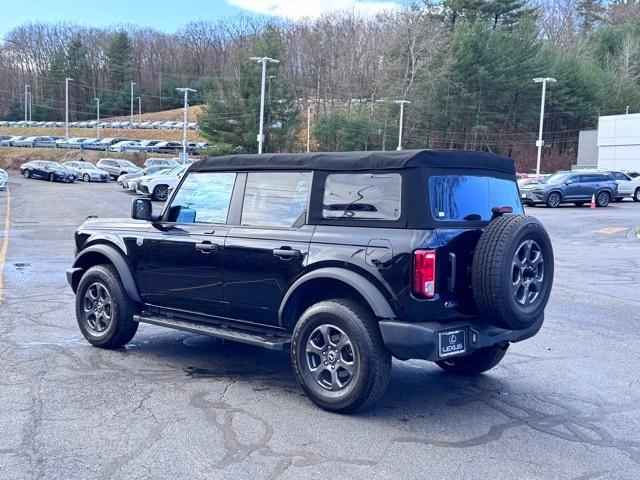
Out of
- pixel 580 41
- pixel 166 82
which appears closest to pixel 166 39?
pixel 166 82

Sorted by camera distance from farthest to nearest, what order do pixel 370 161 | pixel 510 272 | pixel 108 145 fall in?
pixel 108 145 < pixel 370 161 < pixel 510 272

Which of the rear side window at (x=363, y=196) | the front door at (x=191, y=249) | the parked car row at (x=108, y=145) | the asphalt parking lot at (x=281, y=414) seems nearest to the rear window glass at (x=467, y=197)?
the rear side window at (x=363, y=196)

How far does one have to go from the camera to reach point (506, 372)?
6660 mm

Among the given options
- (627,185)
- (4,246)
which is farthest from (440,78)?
(4,246)

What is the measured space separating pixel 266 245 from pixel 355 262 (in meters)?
0.92

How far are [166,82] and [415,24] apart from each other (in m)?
78.6

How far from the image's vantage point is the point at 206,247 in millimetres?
6277

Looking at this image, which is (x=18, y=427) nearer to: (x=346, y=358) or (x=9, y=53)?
(x=346, y=358)

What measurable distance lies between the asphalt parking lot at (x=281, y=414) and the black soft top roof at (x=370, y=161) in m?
1.86

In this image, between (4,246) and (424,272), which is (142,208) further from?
(4,246)

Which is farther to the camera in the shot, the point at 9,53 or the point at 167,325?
the point at 9,53

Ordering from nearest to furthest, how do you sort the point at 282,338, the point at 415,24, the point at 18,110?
the point at 282,338 → the point at 415,24 → the point at 18,110

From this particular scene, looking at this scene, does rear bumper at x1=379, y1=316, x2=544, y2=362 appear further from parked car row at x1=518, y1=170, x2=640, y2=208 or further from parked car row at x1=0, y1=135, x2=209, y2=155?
parked car row at x1=0, y1=135, x2=209, y2=155

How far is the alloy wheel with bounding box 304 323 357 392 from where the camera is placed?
17.5ft
